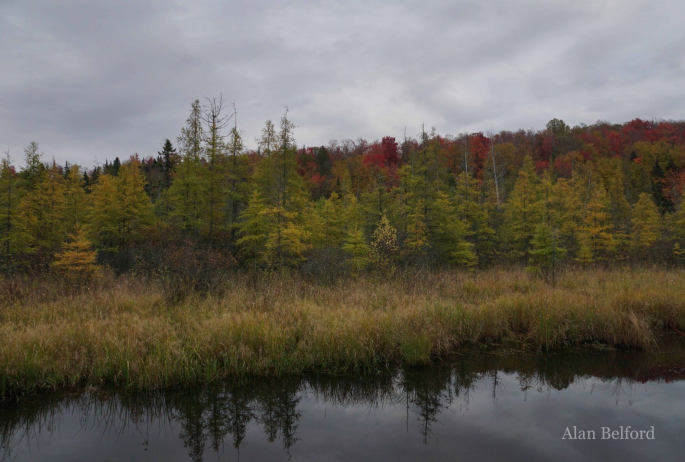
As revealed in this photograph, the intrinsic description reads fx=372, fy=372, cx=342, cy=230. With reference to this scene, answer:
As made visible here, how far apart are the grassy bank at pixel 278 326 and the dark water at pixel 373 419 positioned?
35 centimetres

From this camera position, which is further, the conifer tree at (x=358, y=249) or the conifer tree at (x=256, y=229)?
the conifer tree at (x=256, y=229)

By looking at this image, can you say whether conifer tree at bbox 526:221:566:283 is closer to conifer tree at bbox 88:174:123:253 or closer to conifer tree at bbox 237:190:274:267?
conifer tree at bbox 237:190:274:267

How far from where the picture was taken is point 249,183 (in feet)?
72.3

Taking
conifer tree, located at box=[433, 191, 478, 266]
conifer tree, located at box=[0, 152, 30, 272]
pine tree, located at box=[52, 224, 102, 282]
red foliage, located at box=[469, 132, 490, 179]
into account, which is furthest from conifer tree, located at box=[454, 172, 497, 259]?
red foliage, located at box=[469, 132, 490, 179]

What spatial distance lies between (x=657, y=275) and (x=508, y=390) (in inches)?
457

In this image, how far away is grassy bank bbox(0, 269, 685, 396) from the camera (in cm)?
593

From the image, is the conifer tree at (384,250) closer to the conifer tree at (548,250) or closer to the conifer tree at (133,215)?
the conifer tree at (548,250)

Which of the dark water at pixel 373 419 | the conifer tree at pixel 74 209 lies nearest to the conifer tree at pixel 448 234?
the dark water at pixel 373 419

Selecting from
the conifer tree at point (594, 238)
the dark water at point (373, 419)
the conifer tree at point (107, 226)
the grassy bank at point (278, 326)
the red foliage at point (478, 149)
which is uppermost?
the red foliage at point (478, 149)

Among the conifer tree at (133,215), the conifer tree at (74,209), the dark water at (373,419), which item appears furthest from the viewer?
the conifer tree at (74,209)

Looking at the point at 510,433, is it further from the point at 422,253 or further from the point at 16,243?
the point at 16,243

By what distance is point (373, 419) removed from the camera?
5.50 m

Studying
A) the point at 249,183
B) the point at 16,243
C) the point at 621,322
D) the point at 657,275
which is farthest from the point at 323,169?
the point at 621,322

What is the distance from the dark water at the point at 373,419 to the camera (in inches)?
186
